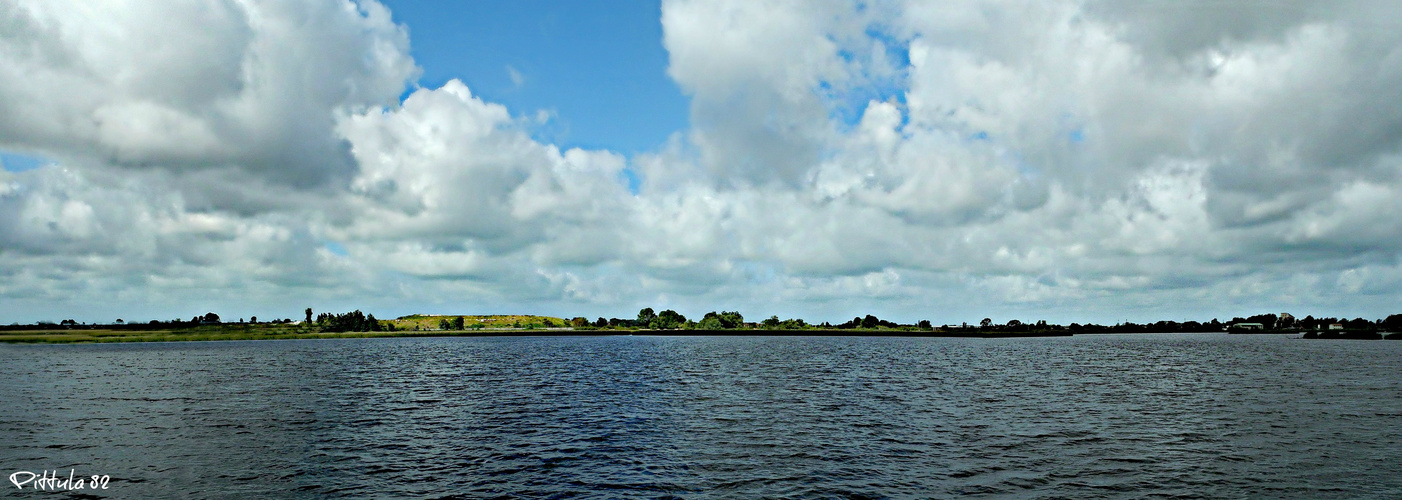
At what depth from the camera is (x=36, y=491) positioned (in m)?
32.7

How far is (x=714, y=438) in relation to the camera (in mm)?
46750

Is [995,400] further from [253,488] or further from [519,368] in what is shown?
[519,368]

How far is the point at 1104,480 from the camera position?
115 feet

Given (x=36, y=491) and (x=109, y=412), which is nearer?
Result: (x=36, y=491)

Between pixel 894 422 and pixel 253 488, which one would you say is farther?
pixel 894 422

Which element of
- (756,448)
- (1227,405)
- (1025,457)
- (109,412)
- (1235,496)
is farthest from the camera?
(1227,405)

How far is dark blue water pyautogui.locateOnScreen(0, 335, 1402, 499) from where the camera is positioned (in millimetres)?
34188

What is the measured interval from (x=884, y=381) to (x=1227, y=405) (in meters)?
36.8

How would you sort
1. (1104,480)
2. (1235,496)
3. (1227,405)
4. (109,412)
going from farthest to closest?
1. (1227,405)
2. (109,412)
3. (1104,480)
4. (1235,496)

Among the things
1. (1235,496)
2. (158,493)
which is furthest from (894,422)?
(158,493)

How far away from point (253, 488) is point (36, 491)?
1006 centimetres

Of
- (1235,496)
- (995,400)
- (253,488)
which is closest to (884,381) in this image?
(995,400)

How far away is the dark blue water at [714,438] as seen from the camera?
1346 inches

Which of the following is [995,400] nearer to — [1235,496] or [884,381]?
[884,381]
